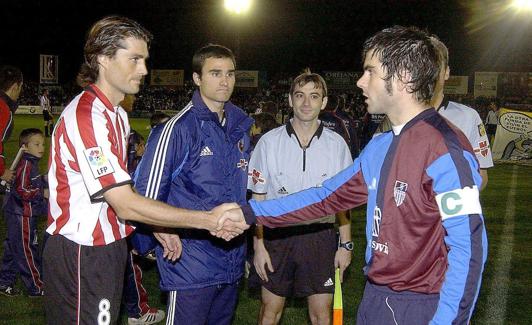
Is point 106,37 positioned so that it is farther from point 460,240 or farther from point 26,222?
point 26,222

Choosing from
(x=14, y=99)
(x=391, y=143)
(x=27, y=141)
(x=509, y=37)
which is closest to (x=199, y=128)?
(x=391, y=143)

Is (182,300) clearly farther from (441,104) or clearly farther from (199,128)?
(441,104)

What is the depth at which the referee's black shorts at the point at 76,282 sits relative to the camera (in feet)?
9.80

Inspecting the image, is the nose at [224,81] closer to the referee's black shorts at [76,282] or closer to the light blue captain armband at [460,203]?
the referee's black shorts at [76,282]

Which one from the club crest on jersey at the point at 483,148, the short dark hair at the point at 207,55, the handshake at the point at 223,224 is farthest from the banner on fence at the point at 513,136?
the handshake at the point at 223,224

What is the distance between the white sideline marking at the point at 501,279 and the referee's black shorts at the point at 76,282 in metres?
4.23

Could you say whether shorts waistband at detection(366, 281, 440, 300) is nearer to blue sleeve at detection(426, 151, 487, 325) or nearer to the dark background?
blue sleeve at detection(426, 151, 487, 325)

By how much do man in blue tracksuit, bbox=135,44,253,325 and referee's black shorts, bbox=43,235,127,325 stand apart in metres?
0.63

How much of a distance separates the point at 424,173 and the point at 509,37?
6205 centimetres

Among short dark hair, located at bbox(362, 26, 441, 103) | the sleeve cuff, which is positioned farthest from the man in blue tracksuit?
short dark hair, located at bbox(362, 26, 441, 103)

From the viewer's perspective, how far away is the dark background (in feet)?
190

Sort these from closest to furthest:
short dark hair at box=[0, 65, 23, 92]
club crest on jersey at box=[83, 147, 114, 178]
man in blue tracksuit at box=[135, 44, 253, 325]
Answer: club crest on jersey at box=[83, 147, 114, 178]
man in blue tracksuit at box=[135, 44, 253, 325]
short dark hair at box=[0, 65, 23, 92]

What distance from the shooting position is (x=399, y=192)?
2.48 metres

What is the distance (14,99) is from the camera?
664 centimetres
